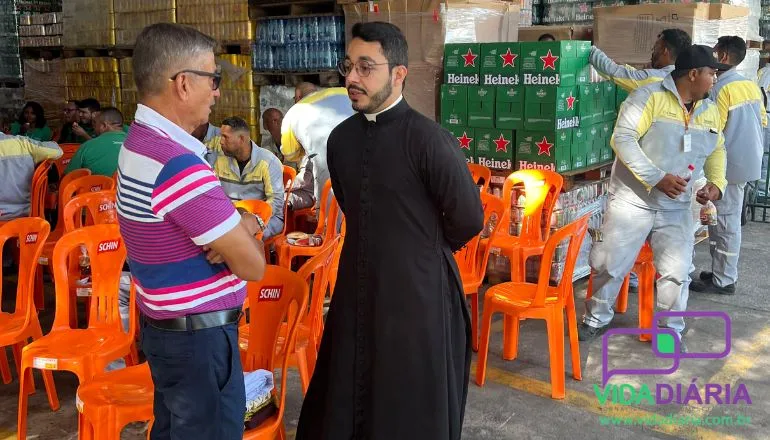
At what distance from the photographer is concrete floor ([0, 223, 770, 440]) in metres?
3.63

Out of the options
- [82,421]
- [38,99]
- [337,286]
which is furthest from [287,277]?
[38,99]

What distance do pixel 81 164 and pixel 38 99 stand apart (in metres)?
5.29

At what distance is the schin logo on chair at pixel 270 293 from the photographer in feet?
9.39

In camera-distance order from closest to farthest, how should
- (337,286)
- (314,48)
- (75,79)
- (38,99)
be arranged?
1. (337,286)
2. (314,48)
3. (75,79)
4. (38,99)

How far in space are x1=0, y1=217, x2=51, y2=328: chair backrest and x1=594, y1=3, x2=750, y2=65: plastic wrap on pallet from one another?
484 centimetres

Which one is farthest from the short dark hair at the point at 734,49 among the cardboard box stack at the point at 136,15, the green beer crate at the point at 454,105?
the cardboard box stack at the point at 136,15

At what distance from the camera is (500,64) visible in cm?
580

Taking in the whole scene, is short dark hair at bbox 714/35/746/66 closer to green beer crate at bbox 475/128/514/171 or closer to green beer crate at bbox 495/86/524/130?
green beer crate at bbox 495/86/524/130

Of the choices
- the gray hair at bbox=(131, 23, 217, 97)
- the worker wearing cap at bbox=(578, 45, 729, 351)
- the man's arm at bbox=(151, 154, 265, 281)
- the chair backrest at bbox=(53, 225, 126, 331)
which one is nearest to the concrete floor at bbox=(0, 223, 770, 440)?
the worker wearing cap at bbox=(578, 45, 729, 351)

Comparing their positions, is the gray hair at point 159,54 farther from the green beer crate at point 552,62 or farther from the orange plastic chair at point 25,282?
the green beer crate at point 552,62

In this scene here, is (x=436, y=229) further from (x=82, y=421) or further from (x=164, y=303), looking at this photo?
(x=82, y=421)

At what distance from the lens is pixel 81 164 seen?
19.9 feet

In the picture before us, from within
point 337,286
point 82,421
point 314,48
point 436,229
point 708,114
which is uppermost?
point 314,48

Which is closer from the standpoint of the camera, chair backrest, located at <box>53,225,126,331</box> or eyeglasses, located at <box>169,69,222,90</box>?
eyeglasses, located at <box>169,69,222,90</box>
